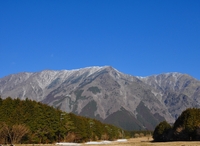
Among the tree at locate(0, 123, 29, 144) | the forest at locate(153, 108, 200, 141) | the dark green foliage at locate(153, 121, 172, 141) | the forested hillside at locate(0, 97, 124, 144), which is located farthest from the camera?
the dark green foliage at locate(153, 121, 172, 141)

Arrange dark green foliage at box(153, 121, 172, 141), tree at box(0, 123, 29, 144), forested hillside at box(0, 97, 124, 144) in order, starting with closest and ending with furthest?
tree at box(0, 123, 29, 144), forested hillside at box(0, 97, 124, 144), dark green foliage at box(153, 121, 172, 141)

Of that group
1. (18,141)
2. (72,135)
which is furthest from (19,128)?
(72,135)

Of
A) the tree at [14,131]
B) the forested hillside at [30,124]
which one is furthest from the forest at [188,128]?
the tree at [14,131]

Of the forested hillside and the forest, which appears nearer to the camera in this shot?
the forested hillside

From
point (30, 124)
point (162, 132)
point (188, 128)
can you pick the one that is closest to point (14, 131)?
point (30, 124)

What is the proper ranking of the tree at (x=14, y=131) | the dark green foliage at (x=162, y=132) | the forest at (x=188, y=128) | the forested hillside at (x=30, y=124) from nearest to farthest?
the tree at (x=14, y=131) → the forested hillside at (x=30, y=124) → the forest at (x=188, y=128) → the dark green foliage at (x=162, y=132)

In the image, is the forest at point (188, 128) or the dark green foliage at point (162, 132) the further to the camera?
the dark green foliage at point (162, 132)

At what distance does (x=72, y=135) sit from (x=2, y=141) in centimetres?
4661

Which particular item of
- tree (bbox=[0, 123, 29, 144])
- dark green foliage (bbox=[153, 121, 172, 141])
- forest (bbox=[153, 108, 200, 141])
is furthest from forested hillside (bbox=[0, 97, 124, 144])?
dark green foliage (bbox=[153, 121, 172, 141])

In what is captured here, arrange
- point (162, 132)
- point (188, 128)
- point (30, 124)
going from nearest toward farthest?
point (30, 124)
point (188, 128)
point (162, 132)

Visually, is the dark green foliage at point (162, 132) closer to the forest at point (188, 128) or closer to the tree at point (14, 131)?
the forest at point (188, 128)

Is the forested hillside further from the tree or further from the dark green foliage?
the dark green foliage

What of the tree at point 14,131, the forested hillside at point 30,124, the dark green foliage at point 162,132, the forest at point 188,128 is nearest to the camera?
the tree at point 14,131

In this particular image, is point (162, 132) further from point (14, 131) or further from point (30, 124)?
point (14, 131)
